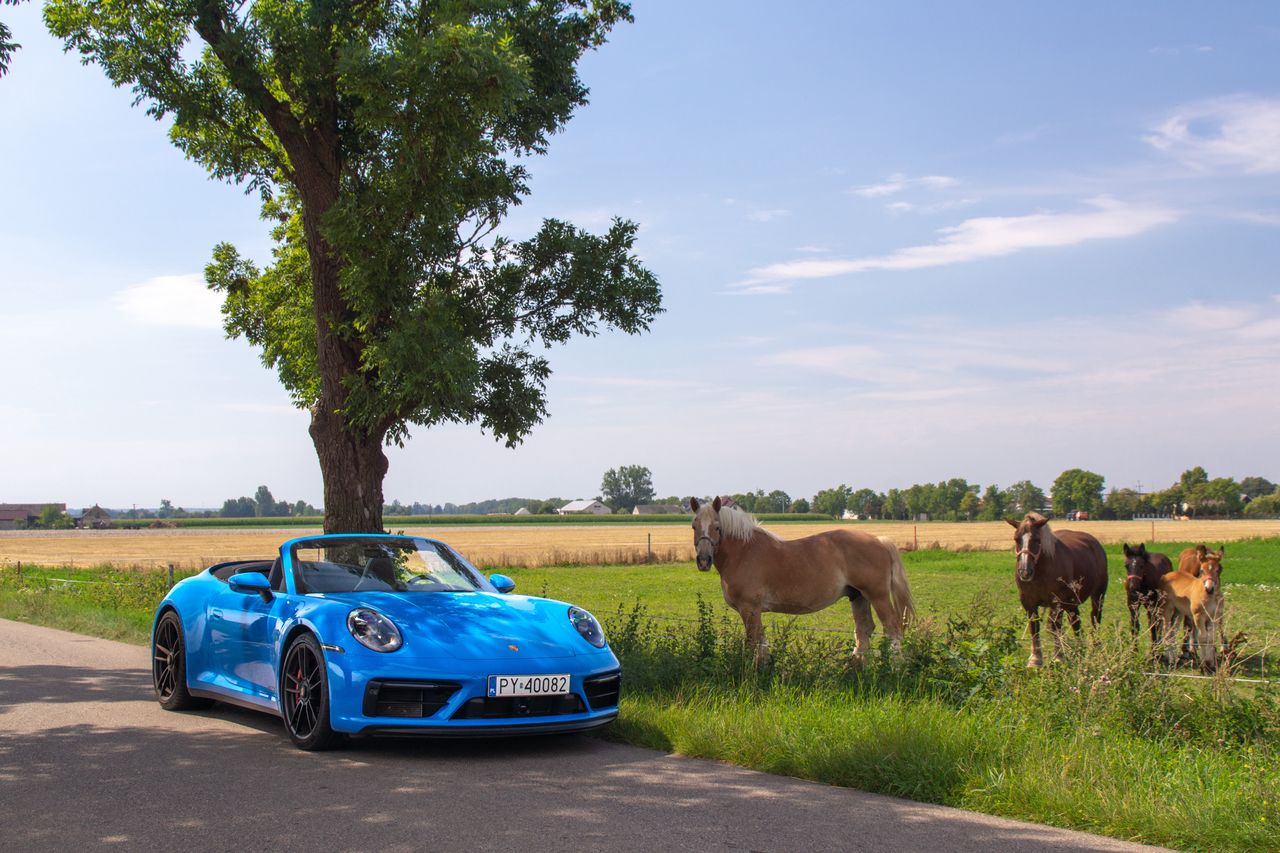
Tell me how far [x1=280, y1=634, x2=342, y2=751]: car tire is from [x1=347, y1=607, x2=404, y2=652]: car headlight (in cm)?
28

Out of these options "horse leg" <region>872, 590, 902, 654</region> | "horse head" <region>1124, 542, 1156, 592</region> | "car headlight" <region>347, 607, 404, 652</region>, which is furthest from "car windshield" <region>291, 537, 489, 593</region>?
"horse head" <region>1124, 542, 1156, 592</region>

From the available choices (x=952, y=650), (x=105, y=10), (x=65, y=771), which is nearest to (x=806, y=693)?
(x=952, y=650)

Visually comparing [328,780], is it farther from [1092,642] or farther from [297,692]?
[1092,642]

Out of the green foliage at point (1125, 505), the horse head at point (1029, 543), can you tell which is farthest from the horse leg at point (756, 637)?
the green foliage at point (1125, 505)

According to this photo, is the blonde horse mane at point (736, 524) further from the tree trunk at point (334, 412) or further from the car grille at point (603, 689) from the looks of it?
the tree trunk at point (334, 412)

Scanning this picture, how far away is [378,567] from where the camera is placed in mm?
8500

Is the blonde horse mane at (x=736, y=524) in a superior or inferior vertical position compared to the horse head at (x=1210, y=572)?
superior

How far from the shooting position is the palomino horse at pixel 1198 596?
1191 centimetres

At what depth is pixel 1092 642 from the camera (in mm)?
7836

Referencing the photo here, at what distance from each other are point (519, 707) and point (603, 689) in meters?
0.70

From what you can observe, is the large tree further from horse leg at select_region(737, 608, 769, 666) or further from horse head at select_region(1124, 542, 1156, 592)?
horse head at select_region(1124, 542, 1156, 592)

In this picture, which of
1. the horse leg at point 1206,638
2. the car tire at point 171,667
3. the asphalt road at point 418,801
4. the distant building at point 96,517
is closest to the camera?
the asphalt road at point 418,801

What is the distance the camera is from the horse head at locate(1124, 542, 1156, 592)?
1311 centimetres

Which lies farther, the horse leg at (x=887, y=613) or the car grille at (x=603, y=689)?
the horse leg at (x=887, y=613)
